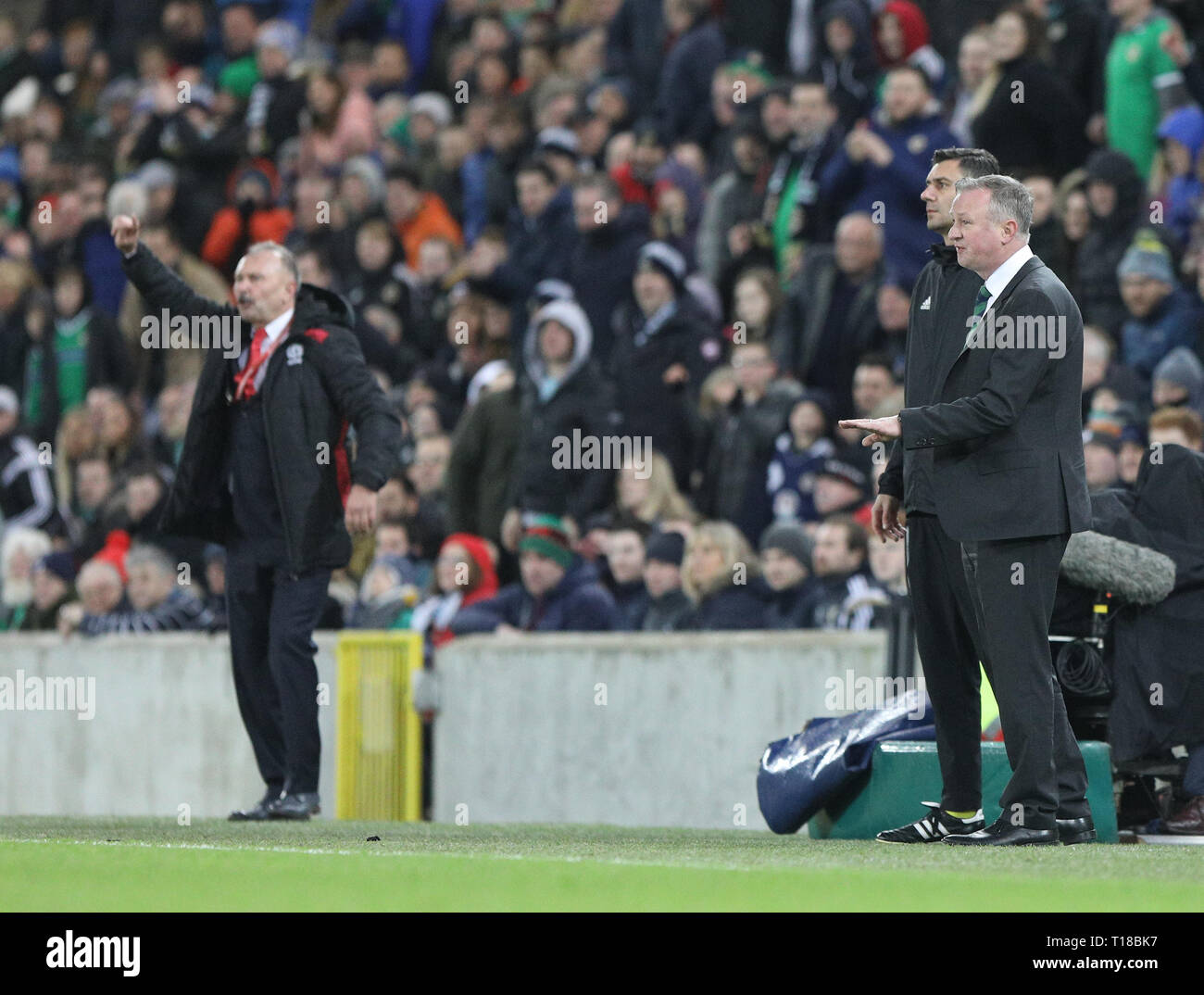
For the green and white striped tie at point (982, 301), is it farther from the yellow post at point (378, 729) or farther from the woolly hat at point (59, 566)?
the woolly hat at point (59, 566)

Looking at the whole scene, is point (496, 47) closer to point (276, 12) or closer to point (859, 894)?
point (276, 12)

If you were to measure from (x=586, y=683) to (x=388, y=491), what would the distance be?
9.37 feet

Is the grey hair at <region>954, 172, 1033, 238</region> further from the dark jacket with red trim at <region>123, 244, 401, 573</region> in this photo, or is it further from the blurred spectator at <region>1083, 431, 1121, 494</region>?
the blurred spectator at <region>1083, 431, 1121, 494</region>

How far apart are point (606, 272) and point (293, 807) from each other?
6.17m

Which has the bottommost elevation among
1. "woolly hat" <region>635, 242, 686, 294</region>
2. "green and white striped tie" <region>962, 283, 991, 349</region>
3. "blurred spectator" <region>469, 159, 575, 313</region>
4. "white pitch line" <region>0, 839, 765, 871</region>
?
"white pitch line" <region>0, 839, 765, 871</region>

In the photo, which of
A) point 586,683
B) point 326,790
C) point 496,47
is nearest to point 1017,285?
point 586,683

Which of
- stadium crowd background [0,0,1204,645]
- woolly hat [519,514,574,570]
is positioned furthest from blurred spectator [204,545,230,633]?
woolly hat [519,514,574,570]

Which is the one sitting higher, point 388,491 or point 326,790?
point 388,491

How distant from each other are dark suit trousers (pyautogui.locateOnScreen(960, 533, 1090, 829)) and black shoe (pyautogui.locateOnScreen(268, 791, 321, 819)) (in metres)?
3.04

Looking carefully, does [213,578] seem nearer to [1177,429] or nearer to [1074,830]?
[1177,429]

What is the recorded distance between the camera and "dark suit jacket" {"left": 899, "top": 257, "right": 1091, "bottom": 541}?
691cm

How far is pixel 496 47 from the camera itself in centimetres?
1711

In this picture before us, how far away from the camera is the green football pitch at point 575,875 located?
18.0ft

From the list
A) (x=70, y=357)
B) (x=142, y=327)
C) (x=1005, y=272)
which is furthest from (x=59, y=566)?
(x=1005, y=272)
